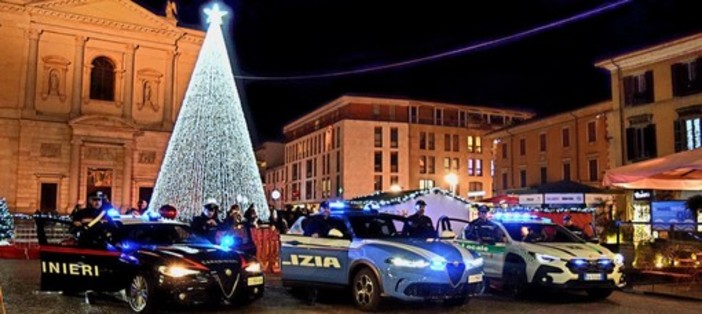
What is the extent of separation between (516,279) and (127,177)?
1318 inches

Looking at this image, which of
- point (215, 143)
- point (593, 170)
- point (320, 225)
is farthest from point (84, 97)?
point (593, 170)

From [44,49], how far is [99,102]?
4441 mm

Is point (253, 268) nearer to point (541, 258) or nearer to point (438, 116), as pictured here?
point (541, 258)

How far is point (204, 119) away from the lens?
2753 centimetres

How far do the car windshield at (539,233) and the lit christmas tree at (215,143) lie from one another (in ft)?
53.0

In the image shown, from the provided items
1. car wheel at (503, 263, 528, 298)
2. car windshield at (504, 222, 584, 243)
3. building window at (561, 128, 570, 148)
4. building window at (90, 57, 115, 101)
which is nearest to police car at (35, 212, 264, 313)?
car wheel at (503, 263, 528, 298)

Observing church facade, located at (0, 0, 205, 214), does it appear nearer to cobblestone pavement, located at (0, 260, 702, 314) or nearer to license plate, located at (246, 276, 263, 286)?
cobblestone pavement, located at (0, 260, 702, 314)

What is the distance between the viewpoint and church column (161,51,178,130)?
42969 millimetres

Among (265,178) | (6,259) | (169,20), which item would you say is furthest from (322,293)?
(265,178)

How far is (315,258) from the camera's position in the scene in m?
11.1

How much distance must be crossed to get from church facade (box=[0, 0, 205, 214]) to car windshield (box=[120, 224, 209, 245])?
30.4m

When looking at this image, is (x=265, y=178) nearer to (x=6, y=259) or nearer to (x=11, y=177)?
(x=11, y=177)

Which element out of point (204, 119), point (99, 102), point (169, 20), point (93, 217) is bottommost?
point (93, 217)

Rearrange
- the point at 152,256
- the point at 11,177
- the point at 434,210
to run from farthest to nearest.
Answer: the point at 11,177
the point at 434,210
the point at 152,256
